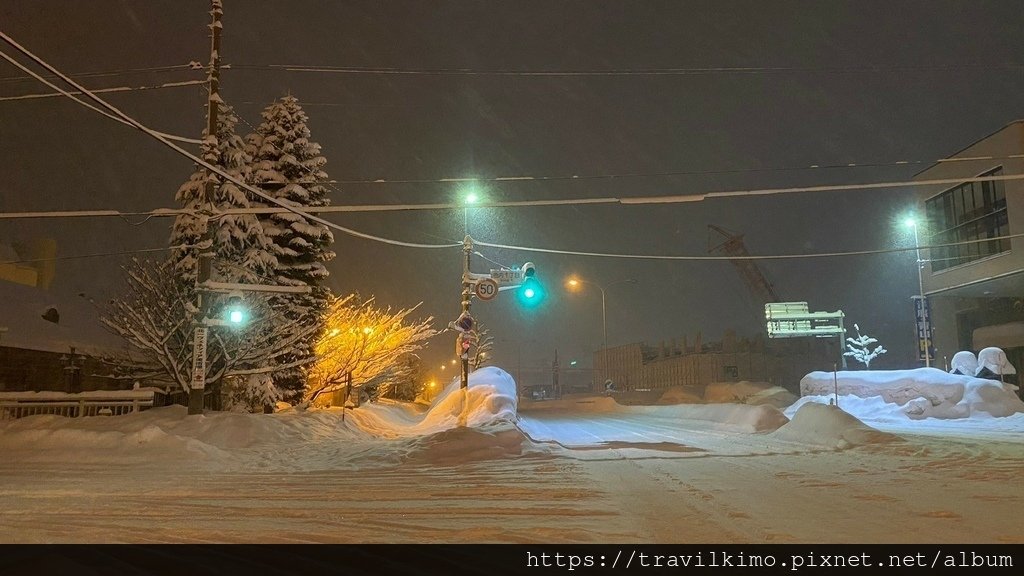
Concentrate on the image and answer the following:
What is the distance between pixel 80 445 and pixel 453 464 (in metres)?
8.54

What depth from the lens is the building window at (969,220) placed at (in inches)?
1703

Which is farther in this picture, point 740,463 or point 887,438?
point 887,438

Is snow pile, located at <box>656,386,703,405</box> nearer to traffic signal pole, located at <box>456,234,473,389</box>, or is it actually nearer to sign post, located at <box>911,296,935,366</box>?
sign post, located at <box>911,296,935,366</box>

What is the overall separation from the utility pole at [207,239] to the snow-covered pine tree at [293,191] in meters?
8.53

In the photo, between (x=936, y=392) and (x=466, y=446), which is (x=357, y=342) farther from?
(x=936, y=392)

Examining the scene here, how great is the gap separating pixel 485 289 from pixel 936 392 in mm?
22820

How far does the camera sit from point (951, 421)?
1092 inches

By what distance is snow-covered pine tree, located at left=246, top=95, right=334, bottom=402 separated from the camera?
26.4m

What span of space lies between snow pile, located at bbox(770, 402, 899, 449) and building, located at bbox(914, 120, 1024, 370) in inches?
1049

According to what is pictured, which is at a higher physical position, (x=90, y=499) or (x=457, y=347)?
(x=457, y=347)

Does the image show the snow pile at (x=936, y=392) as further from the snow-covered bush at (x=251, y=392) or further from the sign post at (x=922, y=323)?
the snow-covered bush at (x=251, y=392)

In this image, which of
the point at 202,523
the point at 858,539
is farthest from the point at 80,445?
the point at 858,539

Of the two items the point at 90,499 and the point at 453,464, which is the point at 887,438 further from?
the point at 90,499

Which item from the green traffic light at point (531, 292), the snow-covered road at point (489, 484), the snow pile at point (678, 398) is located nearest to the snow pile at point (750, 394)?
the snow pile at point (678, 398)
